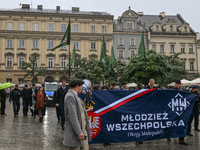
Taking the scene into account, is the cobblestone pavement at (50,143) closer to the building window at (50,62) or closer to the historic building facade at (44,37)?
the historic building facade at (44,37)

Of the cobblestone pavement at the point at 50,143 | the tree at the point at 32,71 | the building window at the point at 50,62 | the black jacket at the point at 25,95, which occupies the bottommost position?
the cobblestone pavement at the point at 50,143

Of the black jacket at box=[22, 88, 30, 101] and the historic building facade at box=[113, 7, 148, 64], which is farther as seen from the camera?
the historic building facade at box=[113, 7, 148, 64]

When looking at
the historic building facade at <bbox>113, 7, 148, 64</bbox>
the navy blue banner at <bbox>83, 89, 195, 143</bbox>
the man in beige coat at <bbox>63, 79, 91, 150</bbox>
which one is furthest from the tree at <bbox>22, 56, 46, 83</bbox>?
the man in beige coat at <bbox>63, 79, 91, 150</bbox>

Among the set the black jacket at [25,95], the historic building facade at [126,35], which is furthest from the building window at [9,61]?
the black jacket at [25,95]

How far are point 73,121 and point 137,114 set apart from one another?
11.1ft

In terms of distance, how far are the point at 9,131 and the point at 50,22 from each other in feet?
161

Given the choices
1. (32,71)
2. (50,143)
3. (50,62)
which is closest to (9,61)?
(50,62)

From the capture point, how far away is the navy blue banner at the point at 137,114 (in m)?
7.27

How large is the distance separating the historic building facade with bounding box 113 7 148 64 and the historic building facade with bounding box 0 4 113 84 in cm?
198

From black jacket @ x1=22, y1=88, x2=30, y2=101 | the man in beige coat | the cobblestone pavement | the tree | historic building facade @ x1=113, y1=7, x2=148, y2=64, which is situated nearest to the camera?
the man in beige coat

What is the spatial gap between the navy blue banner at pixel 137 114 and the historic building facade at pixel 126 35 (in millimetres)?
52041

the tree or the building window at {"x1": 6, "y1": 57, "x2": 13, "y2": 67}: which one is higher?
the building window at {"x1": 6, "y1": 57, "x2": 13, "y2": 67}

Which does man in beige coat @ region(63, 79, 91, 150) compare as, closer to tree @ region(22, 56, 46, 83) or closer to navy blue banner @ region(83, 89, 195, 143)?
navy blue banner @ region(83, 89, 195, 143)

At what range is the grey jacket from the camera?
14.8 feet
